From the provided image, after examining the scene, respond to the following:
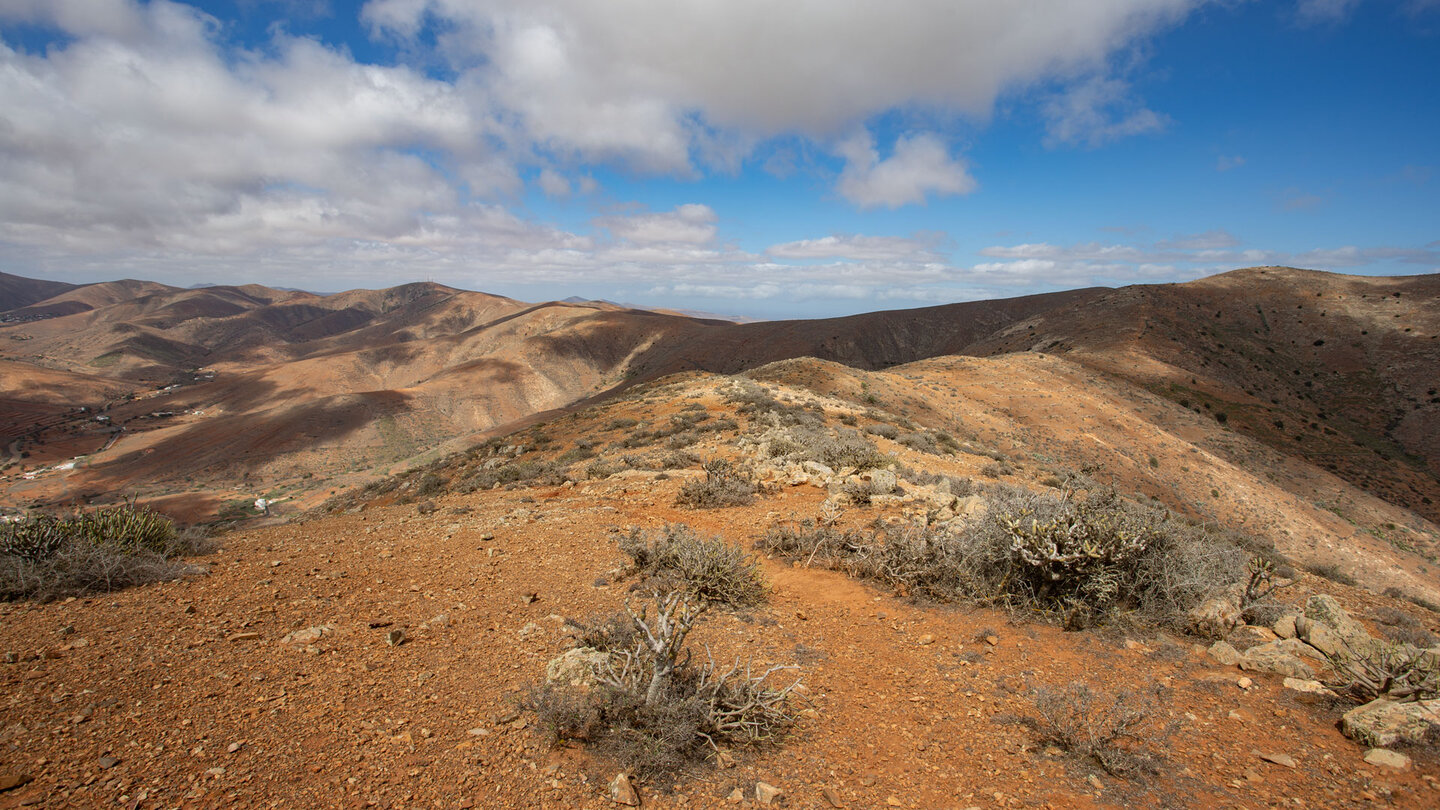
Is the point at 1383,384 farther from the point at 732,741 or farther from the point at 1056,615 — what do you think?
the point at 732,741

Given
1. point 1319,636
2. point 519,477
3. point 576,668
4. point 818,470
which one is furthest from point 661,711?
point 519,477

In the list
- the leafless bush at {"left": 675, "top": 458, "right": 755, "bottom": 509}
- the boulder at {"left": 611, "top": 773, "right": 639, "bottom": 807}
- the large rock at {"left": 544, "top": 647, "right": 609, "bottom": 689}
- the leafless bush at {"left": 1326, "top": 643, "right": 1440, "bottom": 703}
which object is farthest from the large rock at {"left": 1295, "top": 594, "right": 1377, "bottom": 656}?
the leafless bush at {"left": 675, "top": 458, "right": 755, "bottom": 509}

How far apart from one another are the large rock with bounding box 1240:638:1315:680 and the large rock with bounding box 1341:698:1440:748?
619 mm

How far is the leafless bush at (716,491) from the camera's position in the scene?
8547mm

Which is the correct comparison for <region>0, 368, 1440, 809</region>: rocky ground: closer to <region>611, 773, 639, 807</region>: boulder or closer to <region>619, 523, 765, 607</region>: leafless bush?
<region>611, 773, 639, 807</region>: boulder

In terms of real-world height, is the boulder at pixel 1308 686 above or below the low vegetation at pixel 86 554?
below

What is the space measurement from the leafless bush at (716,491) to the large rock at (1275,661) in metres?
5.68

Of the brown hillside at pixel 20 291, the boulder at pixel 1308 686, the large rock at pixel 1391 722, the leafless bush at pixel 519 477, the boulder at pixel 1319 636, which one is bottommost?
the leafless bush at pixel 519 477

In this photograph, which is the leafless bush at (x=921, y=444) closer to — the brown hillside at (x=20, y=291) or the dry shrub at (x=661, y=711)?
the dry shrub at (x=661, y=711)

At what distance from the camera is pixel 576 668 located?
3.97 meters

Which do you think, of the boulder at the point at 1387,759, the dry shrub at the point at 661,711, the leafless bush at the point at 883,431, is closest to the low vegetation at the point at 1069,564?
the boulder at the point at 1387,759

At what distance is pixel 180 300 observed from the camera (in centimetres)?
14650

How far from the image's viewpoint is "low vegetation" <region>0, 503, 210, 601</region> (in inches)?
179

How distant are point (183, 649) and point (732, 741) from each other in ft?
13.5
